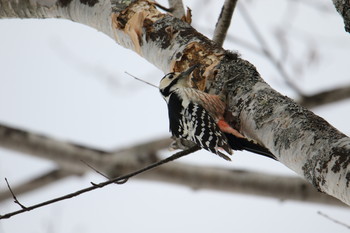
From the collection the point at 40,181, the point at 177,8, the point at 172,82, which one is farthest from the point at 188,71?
the point at 40,181

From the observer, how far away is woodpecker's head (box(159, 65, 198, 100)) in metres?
2.86

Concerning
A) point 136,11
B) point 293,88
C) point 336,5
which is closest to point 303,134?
point 336,5

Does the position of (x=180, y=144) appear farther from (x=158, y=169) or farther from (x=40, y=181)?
Result: (x=40, y=181)

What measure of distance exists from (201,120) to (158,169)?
36.5 inches

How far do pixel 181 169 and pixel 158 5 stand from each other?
1359mm

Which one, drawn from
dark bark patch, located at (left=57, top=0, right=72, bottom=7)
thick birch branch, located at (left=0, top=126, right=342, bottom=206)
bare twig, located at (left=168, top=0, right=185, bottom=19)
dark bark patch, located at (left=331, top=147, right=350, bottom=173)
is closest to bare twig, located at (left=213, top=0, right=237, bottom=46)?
bare twig, located at (left=168, top=0, right=185, bottom=19)

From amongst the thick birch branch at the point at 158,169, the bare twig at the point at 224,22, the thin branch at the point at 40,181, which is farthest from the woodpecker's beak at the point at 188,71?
the thin branch at the point at 40,181

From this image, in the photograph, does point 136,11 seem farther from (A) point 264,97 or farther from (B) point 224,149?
(A) point 264,97

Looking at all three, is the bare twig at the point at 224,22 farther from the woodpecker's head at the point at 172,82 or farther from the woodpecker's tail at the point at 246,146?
the woodpecker's tail at the point at 246,146

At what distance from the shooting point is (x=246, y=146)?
98.0 inches

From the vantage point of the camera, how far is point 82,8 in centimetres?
290

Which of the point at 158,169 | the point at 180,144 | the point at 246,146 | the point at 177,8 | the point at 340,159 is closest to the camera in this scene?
the point at 340,159

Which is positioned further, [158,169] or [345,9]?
[158,169]

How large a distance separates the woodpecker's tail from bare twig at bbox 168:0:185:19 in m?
0.74
